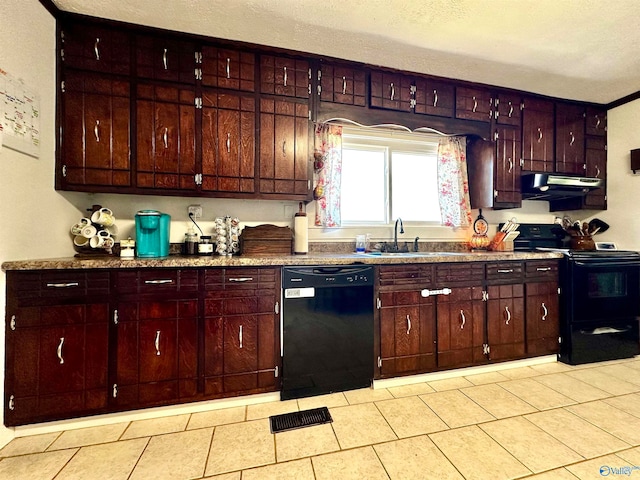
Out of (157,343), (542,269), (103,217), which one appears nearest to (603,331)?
(542,269)

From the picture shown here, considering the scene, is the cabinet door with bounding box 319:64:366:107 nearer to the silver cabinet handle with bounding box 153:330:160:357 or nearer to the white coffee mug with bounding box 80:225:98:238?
the white coffee mug with bounding box 80:225:98:238

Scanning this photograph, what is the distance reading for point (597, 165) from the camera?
3199mm

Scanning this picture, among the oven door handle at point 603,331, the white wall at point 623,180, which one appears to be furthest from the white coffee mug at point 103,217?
the white wall at point 623,180

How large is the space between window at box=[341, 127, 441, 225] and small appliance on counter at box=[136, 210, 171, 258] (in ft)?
5.35

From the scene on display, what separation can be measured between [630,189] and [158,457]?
4855 millimetres

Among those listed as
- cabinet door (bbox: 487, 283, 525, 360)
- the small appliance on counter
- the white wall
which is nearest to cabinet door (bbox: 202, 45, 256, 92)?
the small appliance on counter

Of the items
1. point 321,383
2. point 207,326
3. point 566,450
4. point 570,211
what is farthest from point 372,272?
point 570,211

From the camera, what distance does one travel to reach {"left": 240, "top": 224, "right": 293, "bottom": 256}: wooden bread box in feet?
7.53

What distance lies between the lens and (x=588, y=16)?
6.28 ft

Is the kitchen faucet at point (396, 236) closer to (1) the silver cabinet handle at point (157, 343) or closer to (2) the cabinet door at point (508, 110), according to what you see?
(2) the cabinet door at point (508, 110)

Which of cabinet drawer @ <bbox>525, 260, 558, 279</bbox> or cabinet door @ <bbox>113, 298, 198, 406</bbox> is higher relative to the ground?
cabinet drawer @ <bbox>525, 260, 558, 279</bbox>

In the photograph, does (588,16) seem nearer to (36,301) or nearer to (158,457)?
(158,457)

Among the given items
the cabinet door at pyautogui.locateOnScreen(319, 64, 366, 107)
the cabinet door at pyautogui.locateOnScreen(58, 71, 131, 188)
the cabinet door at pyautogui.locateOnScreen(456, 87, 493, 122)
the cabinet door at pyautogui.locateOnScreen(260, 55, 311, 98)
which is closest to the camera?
the cabinet door at pyautogui.locateOnScreen(58, 71, 131, 188)

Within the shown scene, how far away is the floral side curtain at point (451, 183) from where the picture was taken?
303 cm
